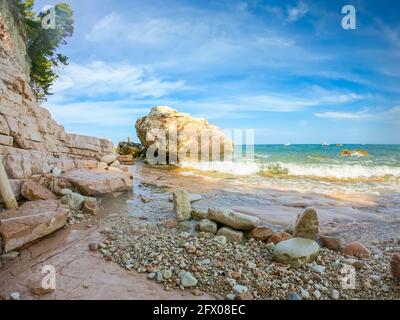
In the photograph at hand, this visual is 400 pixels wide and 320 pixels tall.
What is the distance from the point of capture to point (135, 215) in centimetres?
697

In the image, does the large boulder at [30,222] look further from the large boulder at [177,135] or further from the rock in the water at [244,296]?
the large boulder at [177,135]

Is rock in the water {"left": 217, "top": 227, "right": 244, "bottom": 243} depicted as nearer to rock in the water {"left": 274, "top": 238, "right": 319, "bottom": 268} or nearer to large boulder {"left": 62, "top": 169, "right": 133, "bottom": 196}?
rock in the water {"left": 274, "top": 238, "right": 319, "bottom": 268}

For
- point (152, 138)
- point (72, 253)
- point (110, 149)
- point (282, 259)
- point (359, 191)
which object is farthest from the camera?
point (152, 138)

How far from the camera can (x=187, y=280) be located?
145 inches

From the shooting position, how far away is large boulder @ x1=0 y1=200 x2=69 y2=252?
4449mm

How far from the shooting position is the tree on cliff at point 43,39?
2091 centimetres

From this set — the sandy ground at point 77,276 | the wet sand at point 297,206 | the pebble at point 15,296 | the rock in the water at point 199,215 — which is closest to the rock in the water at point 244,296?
the sandy ground at point 77,276

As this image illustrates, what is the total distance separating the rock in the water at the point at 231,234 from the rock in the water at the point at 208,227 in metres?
0.15

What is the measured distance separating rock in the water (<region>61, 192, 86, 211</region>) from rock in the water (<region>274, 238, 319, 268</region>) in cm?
514

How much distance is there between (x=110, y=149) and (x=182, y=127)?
12.7 metres

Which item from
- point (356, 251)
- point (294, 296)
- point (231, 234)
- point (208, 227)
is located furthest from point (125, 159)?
point (294, 296)

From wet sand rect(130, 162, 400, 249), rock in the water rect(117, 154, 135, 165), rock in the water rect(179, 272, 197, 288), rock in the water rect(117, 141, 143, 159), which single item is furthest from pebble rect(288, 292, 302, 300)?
rock in the water rect(117, 141, 143, 159)
